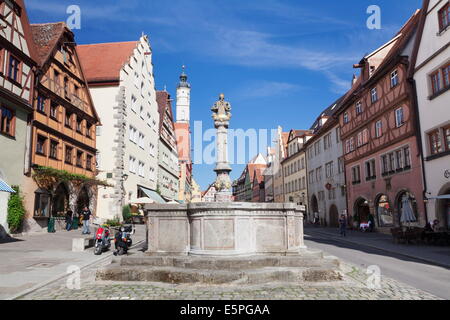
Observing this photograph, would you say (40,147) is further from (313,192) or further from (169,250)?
(313,192)

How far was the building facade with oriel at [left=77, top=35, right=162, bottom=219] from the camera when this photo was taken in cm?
2875

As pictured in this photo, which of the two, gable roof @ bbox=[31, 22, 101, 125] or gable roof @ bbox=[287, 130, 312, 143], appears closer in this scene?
gable roof @ bbox=[31, 22, 101, 125]

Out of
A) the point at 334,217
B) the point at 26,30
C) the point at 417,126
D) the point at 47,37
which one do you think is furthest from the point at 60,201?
the point at 334,217

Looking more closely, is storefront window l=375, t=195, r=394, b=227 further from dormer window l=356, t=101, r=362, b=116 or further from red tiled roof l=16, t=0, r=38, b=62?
red tiled roof l=16, t=0, r=38, b=62

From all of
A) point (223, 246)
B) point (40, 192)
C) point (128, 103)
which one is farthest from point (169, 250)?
point (128, 103)

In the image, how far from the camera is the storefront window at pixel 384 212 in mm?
24661

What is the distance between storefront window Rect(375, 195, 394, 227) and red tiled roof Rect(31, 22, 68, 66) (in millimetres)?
23750

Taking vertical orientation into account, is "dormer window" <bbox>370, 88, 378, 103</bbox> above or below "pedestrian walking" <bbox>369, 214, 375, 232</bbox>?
above

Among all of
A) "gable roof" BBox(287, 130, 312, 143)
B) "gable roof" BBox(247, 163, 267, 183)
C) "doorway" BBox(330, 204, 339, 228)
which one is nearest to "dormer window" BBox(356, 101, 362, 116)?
"doorway" BBox(330, 204, 339, 228)

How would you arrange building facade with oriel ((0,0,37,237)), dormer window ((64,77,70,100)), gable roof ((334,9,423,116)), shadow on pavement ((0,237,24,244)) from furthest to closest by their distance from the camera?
dormer window ((64,77,70,100)) < gable roof ((334,9,423,116)) < building facade with oriel ((0,0,37,237)) < shadow on pavement ((0,237,24,244))

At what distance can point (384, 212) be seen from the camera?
1004 inches

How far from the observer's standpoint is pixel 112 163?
2894 centimetres

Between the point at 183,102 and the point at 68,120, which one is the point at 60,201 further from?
the point at 183,102

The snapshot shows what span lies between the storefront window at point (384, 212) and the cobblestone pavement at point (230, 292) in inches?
719
